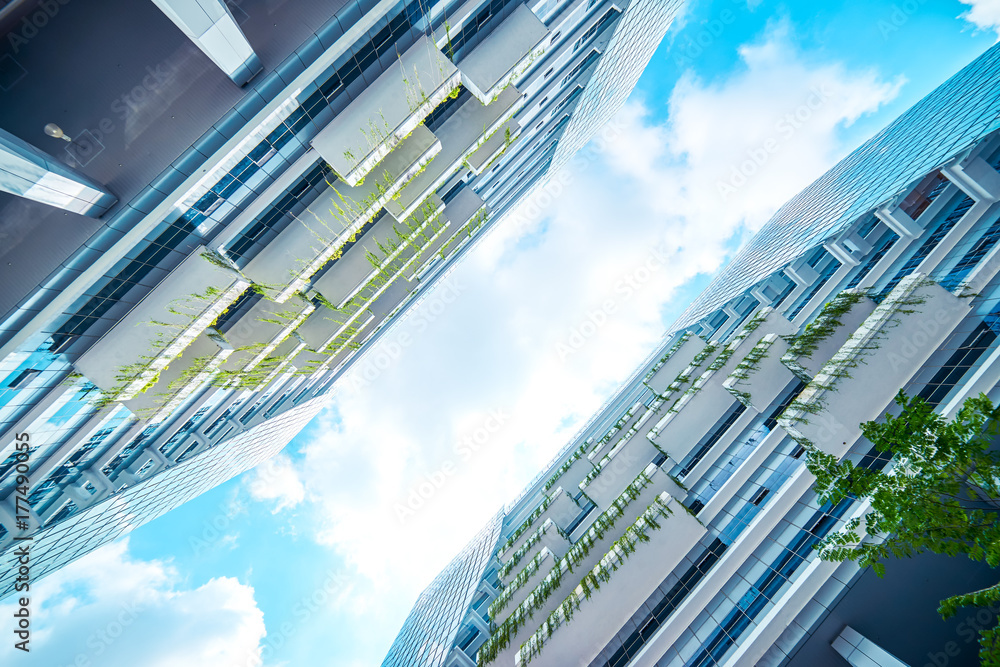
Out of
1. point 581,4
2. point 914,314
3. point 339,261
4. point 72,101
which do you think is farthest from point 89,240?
point 914,314

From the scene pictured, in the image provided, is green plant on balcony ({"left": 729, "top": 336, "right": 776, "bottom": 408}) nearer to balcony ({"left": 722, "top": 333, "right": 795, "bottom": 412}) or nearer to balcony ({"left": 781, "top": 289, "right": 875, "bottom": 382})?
balcony ({"left": 722, "top": 333, "right": 795, "bottom": 412})

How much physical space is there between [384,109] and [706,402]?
53.4 feet

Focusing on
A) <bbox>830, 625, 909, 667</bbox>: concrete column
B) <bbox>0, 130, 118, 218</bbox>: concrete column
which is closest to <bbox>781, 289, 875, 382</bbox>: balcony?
<bbox>830, 625, 909, 667</bbox>: concrete column

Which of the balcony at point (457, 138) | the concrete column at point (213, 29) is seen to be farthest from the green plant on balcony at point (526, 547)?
the concrete column at point (213, 29)

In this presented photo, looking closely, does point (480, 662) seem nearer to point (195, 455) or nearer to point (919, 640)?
point (919, 640)

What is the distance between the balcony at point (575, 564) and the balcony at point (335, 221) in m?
15.1

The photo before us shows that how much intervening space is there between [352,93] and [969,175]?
20.0 meters

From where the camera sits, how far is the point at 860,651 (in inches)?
341

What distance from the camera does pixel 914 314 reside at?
404 inches

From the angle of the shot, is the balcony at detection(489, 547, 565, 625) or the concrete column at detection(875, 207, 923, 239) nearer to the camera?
the concrete column at detection(875, 207, 923, 239)

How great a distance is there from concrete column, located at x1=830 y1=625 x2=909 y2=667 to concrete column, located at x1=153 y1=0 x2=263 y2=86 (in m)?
19.9

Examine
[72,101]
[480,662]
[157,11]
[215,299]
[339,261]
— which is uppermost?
[157,11]

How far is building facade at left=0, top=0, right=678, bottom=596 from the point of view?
24.9 ft

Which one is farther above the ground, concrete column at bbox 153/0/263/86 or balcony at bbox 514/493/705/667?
concrete column at bbox 153/0/263/86
